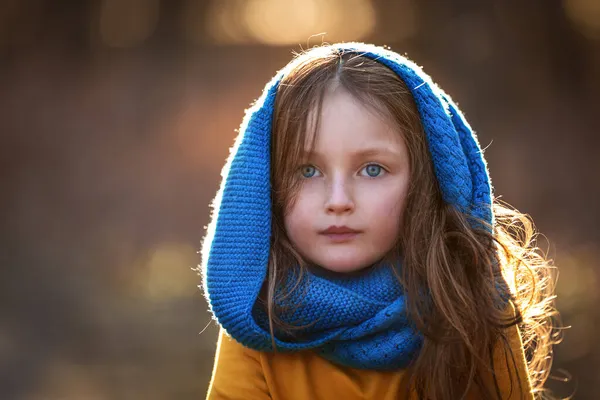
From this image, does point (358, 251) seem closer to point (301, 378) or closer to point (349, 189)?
point (349, 189)

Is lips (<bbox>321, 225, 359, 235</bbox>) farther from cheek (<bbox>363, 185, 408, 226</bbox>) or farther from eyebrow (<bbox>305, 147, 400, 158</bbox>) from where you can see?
eyebrow (<bbox>305, 147, 400, 158</bbox>)

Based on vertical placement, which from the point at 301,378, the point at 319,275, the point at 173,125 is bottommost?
the point at 301,378

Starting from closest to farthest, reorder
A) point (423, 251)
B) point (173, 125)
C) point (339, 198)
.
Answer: point (339, 198) → point (423, 251) → point (173, 125)

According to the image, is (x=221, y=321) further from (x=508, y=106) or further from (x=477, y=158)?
(x=508, y=106)

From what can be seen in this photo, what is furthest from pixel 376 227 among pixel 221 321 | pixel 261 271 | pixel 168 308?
pixel 168 308

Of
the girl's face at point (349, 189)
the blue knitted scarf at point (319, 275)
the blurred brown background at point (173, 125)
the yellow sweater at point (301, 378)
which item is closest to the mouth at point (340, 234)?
the girl's face at point (349, 189)

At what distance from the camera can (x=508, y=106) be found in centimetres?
629

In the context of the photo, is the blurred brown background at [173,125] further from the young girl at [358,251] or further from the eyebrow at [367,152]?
the eyebrow at [367,152]

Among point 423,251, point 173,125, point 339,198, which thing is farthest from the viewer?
point 173,125

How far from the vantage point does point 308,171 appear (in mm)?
1937

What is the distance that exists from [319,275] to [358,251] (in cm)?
14

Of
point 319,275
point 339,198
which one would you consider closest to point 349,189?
point 339,198

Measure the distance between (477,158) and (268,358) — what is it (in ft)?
2.34

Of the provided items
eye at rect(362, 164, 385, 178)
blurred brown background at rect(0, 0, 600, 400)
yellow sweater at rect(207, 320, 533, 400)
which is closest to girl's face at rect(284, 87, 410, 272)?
eye at rect(362, 164, 385, 178)
